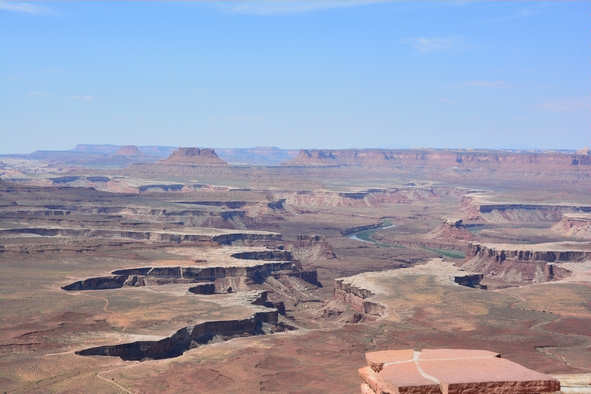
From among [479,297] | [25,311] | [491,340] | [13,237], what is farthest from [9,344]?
[13,237]

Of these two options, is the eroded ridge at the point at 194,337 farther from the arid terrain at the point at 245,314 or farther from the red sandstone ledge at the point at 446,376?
the red sandstone ledge at the point at 446,376

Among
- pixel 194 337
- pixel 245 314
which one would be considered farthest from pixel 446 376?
pixel 245 314

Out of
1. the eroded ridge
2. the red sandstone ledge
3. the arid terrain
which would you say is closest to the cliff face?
the arid terrain

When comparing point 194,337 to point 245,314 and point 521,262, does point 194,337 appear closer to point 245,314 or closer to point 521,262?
point 245,314

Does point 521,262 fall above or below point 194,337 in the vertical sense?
below

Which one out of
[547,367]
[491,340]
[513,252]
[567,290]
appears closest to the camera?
[547,367]

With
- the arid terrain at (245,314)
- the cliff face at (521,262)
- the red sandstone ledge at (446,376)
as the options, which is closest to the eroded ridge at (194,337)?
the arid terrain at (245,314)

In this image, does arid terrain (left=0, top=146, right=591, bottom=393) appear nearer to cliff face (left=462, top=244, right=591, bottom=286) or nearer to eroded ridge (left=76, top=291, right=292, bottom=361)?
eroded ridge (left=76, top=291, right=292, bottom=361)

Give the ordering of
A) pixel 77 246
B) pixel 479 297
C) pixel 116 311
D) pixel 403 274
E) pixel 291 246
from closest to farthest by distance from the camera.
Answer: pixel 116 311 < pixel 479 297 < pixel 403 274 < pixel 77 246 < pixel 291 246

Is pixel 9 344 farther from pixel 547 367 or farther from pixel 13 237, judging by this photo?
pixel 13 237
